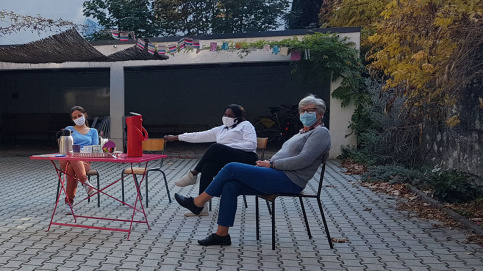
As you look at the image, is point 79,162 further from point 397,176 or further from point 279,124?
point 279,124

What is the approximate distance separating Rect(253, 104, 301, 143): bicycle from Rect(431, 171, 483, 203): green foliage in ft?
29.8

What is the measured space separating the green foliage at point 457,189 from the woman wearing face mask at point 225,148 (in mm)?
2589

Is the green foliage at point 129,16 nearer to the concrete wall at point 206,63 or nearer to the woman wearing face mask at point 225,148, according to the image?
the concrete wall at point 206,63

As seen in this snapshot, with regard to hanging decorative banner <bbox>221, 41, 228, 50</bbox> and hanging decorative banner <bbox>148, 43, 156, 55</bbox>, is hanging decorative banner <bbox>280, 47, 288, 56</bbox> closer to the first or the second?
hanging decorative banner <bbox>221, 41, 228, 50</bbox>

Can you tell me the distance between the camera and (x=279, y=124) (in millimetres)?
16641

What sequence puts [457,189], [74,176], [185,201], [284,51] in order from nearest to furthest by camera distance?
[185,201], [74,176], [457,189], [284,51]

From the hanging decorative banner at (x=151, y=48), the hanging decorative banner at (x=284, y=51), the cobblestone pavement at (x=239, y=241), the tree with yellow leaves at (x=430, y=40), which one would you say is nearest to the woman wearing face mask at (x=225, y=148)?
the cobblestone pavement at (x=239, y=241)

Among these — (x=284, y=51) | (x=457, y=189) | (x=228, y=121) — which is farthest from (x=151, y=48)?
(x=457, y=189)

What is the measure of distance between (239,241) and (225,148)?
137 cm

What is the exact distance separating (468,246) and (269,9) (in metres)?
22.4

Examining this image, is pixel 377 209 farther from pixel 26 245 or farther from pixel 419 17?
pixel 26 245

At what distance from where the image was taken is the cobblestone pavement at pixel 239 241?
4152 millimetres

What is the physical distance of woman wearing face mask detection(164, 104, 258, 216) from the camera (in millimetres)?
5953

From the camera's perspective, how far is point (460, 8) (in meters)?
4.29
